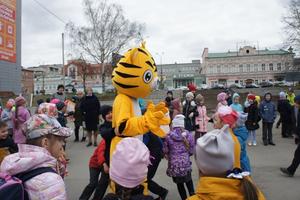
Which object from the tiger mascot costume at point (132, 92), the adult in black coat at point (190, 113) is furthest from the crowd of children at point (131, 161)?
the adult in black coat at point (190, 113)

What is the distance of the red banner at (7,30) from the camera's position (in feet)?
68.3

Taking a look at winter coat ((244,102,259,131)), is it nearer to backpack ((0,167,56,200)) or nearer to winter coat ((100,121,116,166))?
winter coat ((100,121,116,166))

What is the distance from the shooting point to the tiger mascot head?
447 centimetres

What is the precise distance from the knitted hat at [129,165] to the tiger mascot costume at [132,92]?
0.92m

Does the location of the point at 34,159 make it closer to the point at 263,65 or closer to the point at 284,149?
the point at 284,149

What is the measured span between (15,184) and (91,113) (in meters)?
9.30

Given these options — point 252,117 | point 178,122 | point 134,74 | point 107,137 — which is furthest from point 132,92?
point 252,117

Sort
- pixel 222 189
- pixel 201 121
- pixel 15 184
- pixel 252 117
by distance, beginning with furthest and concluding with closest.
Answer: pixel 252 117, pixel 201 121, pixel 222 189, pixel 15 184

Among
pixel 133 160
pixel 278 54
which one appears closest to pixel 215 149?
pixel 133 160

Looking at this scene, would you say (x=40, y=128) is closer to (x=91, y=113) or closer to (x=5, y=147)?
(x=5, y=147)

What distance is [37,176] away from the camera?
229 cm

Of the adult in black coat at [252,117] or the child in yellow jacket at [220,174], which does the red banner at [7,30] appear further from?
the child in yellow jacket at [220,174]

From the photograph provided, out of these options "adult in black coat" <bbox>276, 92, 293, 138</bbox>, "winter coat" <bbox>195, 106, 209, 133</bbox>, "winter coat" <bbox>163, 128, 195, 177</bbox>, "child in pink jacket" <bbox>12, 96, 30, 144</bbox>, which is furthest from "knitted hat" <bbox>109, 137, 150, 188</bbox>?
"adult in black coat" <bbox>276, 92, 293, 138</bbox>

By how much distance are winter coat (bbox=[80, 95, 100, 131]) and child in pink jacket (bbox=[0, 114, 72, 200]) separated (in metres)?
8.71
